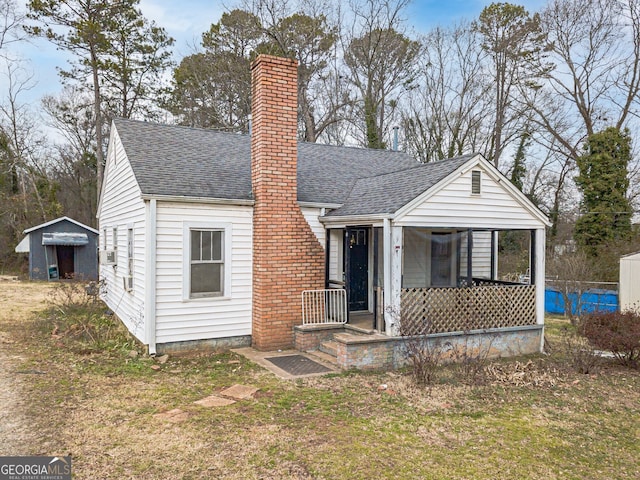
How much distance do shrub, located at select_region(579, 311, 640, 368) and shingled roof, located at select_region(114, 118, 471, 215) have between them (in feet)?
13.0

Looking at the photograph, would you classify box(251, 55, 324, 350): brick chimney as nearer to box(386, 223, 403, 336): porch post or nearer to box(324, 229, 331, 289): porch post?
box(324, 229, 331, 289): porch post

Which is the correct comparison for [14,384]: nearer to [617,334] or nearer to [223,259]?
[223,259]

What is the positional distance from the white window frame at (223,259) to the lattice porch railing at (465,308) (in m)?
3.53

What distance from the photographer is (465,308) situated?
30.1ft

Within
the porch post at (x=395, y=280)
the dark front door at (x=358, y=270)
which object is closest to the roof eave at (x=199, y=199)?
the dark front door at (x=358, y=270)

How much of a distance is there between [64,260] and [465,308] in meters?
21.3

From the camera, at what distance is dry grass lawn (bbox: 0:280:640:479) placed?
4523mm

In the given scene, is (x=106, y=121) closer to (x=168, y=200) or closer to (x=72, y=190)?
(x=72, y=190)

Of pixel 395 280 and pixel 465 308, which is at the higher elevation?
pixel 395 280

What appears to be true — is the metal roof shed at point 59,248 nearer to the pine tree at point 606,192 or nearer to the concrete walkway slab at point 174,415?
the concrete walkway slab at point 174,415

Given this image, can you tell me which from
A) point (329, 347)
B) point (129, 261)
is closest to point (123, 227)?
point (129, 261)

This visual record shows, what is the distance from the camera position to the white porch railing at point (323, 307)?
9.62 m

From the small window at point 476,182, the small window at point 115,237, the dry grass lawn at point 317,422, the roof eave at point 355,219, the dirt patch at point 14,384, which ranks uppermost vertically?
the small window at point 476,182

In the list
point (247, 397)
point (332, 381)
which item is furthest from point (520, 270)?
point (247, 397)
